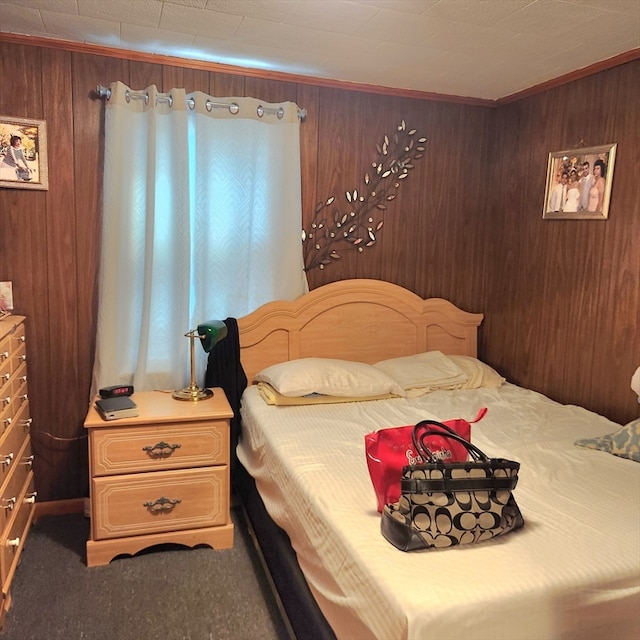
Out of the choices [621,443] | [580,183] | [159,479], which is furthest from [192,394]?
[580,183]

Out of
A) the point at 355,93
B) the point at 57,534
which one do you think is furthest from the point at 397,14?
the point at 57,534

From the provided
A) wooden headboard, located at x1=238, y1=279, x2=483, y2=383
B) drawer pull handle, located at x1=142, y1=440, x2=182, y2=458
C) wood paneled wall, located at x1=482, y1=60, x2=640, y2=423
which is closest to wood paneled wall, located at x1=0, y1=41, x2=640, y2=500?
wood paneled wall, located at x1=482, y1=60, x2=640, y2=423

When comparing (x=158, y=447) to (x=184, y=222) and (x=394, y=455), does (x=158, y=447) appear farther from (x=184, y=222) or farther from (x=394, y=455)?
(x=394, y=455)

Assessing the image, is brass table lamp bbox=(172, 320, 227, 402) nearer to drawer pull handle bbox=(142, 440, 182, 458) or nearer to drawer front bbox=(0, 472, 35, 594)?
drawer pull handle bbox=(142, 440, 182, 458)

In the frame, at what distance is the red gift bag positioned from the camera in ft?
5.24

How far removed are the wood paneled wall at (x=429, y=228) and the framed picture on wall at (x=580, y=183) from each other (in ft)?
0.16

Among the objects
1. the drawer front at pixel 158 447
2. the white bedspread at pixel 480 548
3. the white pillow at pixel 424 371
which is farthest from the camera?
the white pillow at pixel 424 371

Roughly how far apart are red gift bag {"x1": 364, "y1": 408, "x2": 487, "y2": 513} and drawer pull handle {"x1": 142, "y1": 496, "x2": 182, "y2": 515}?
3.86 ft

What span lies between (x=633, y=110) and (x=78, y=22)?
7.89 feet

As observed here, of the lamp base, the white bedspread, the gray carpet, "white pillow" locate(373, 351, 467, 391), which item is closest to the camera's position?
the white bedspread

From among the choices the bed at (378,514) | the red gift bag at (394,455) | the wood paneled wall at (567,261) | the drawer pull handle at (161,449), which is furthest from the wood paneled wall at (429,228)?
the red gift bag at (394,455)

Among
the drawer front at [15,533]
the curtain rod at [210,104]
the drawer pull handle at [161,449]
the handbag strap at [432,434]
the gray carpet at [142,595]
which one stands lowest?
the gray carpet at [142,595]

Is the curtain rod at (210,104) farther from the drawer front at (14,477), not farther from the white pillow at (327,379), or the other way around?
the drawer front at (14,477)

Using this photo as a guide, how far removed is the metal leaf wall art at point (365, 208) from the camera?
3131 mm
